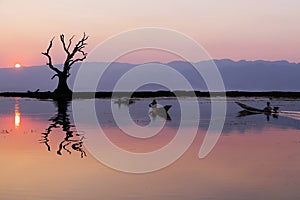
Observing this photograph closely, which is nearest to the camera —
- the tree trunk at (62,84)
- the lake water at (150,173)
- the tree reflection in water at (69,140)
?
the lake water at (150,173)

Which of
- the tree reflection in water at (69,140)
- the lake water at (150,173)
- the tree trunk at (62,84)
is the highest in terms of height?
the tree trunk at (62,84)

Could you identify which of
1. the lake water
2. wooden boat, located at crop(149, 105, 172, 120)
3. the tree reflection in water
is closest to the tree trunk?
wooden boat, located at crop(149, 105, 172, 120)

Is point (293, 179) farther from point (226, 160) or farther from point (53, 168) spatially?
point (53, 168)

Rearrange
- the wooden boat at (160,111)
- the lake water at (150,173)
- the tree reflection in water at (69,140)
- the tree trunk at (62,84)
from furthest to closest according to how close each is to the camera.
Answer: the tree trunk at (62,84) → the wooden boat at (160,111) → the tree reflection in water at (69,140) → the lake water at (150,173)

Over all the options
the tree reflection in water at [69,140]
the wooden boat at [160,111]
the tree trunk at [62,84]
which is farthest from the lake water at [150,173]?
the tree trunk at [62,84]

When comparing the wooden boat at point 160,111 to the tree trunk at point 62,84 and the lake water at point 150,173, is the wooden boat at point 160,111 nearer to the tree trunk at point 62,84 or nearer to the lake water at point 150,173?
the lake water at point 150,173

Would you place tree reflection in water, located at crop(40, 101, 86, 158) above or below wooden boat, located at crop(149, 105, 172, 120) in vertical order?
below

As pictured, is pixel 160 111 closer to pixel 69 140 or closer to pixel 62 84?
pixel 69 140

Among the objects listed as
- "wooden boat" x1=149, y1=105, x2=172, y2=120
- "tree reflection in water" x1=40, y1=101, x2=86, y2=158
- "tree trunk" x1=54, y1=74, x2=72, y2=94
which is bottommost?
"tree reflection in water" x1=40, y1=101, x2=86, y2=158

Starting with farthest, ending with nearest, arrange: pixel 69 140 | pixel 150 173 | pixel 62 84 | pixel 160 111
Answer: pixel 62 84
pixel 160 111
pixel 69 140
pixel 150 173

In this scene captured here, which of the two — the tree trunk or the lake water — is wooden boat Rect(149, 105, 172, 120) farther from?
the tree trunk

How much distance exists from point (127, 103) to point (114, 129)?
36819 mm

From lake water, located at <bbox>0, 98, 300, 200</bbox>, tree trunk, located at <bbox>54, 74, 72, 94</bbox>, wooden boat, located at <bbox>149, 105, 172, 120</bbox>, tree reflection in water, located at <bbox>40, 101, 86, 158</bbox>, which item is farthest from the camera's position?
tree trunk, located at <bbox>54, 74, 72, 94</bbox>

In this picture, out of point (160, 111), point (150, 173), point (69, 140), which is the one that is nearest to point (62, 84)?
point (160, 111)
